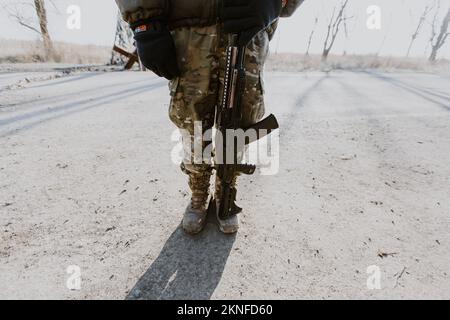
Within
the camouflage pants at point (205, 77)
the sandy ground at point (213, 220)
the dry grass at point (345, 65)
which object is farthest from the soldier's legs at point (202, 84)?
the dry grass at point (345, 65)

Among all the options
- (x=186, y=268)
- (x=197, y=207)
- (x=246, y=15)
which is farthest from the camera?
(x=197, y=207)

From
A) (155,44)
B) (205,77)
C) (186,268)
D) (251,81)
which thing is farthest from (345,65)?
(186,268)

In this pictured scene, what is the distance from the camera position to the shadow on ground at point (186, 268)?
1301 millimetres

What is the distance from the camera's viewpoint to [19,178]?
213cm

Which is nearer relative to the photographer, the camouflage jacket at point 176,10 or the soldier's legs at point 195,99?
the camouflage jacket at point 176,10

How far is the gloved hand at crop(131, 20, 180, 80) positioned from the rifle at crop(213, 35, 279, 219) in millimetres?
301

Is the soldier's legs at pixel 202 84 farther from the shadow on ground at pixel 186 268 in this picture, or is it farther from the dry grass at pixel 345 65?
the dry grass at pixel 345 65

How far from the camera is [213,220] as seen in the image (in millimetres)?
1807

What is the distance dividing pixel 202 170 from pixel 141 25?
0.87m

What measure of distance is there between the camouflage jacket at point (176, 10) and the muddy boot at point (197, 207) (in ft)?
2.92

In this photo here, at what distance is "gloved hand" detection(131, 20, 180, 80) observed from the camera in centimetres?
133

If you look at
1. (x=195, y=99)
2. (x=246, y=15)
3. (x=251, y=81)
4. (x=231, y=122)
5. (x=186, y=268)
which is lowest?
(x=186, y=268)

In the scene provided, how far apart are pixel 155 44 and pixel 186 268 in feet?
3.83

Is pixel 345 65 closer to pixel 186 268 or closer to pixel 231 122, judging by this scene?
pixel 231 122
